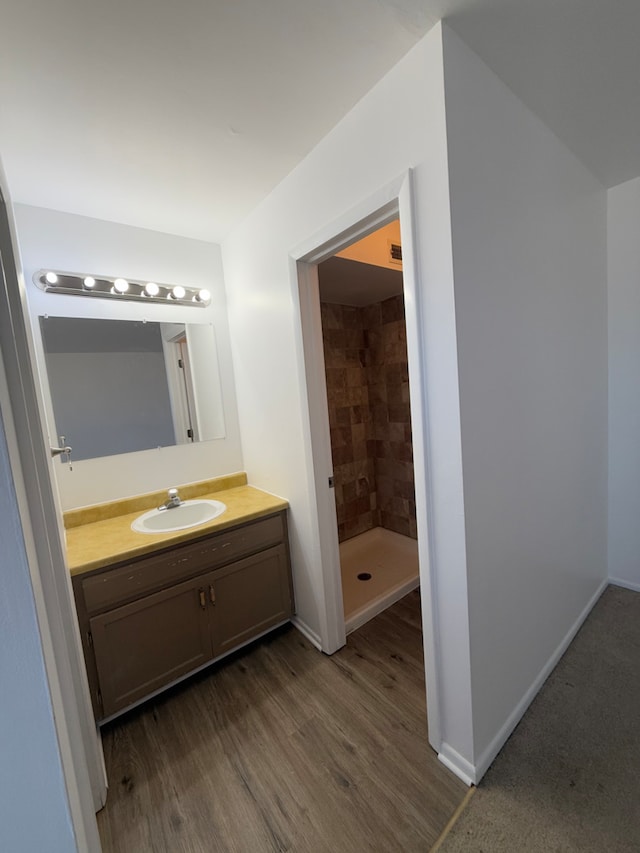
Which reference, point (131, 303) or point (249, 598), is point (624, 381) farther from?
point (131, 303)

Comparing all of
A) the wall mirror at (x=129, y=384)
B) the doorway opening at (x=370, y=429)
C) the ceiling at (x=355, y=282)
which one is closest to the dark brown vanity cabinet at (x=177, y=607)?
the wall mirror at (x=129, y=384)

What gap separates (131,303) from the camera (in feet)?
6.65

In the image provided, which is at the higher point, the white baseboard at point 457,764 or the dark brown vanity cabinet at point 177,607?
the dark brown vanity cabinet at point 177,607

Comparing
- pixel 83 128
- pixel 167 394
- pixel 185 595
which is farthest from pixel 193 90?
pixel 185 595

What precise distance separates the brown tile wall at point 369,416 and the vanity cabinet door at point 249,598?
3.80ft

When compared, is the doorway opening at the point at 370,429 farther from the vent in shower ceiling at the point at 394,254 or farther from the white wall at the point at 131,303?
the white wall at the point at 131,303

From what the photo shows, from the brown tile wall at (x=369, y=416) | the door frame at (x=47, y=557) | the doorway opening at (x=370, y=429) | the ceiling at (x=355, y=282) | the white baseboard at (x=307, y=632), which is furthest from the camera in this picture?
the brown tile wall at (x=369, y=416)

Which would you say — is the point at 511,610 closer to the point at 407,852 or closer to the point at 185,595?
the point at 407,852

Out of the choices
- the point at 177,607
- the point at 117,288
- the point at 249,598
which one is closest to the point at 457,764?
the point at 249,598

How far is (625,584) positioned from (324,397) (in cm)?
228

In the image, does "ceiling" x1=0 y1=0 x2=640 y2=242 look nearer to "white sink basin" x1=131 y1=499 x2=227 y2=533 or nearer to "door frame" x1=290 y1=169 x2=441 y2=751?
"door frame" x1=290 y1=169 x2=441 y2=751

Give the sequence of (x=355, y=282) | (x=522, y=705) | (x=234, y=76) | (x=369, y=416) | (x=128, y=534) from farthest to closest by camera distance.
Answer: (x=369, y=416) → (x=355, y=282) → (x=128, y=534) → (x=522, y=705) → (x=234, y=76)

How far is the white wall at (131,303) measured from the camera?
5.82ft

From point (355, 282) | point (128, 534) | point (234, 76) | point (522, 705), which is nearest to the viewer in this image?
point (234, 76)
